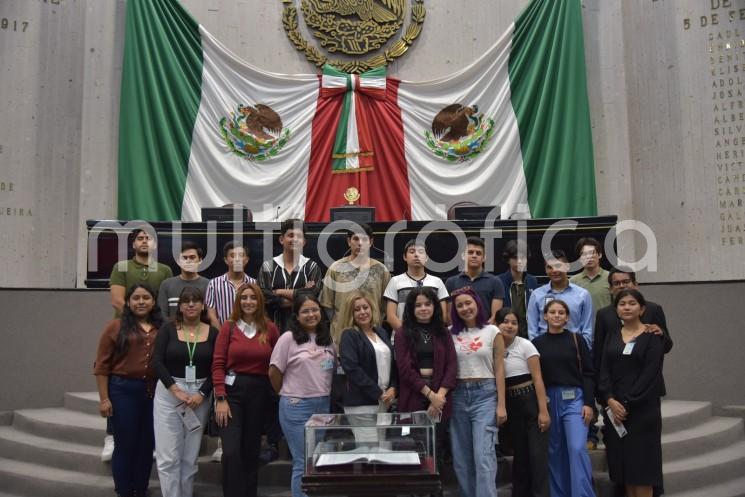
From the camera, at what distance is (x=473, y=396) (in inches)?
174

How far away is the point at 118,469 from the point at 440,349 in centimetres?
206

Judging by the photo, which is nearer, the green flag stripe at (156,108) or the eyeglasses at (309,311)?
the eyeglasses at (309,311)

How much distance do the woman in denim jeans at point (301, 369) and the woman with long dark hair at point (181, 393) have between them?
0.46 m

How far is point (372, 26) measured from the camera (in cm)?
1013

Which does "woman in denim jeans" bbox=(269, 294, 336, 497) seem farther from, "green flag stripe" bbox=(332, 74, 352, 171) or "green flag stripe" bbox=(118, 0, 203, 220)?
"green flag stripe" bbox=(332, 74, 352, 171)

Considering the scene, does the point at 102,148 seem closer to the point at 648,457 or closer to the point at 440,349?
the point at 440,349

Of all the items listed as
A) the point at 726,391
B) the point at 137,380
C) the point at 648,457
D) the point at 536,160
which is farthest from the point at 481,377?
the point at 536,160

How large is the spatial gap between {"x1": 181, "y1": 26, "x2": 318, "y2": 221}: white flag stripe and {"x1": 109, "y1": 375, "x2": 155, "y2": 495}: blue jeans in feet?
16.4

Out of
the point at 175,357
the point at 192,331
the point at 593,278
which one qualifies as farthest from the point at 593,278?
the point at 175,357

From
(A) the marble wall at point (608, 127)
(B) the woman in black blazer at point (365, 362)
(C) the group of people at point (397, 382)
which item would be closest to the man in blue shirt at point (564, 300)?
(C) the group of people at point (397, 382)

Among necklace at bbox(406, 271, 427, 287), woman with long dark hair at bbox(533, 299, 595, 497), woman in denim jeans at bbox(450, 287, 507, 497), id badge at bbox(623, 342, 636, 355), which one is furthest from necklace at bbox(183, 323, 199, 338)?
id badge at bbox(623, 342, 636, 355)

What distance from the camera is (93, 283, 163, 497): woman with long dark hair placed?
460 cm

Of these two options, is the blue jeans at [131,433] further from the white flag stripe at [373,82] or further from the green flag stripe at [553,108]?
the white flag stripe at [373,82]

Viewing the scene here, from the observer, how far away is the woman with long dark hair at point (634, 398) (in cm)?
442
